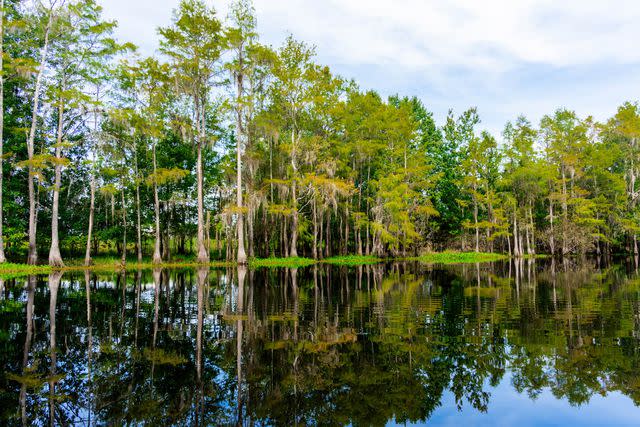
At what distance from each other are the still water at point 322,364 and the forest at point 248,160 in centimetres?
2091

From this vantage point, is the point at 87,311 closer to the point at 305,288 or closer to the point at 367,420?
the point at 305,288

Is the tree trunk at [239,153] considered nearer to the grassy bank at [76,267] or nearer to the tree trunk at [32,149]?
the grassy bank at [76,267]

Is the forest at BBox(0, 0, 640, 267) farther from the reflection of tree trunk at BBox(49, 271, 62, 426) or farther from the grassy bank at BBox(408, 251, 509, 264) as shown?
the reflection of tree trunk at BBox(49, 271, 62, 426)

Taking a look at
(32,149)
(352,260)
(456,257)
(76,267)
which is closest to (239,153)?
(32,149)

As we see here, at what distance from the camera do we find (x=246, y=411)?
4.45 metres

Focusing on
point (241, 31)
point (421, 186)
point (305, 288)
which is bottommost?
point (305, 288)

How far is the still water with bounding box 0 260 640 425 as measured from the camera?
4.48 meters

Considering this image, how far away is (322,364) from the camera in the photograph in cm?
606

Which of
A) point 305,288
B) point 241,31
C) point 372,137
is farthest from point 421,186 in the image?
point 305,288

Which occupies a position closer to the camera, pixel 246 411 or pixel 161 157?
pixel 246 411

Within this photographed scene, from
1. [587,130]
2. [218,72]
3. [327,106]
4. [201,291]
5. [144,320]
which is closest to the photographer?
[144,320]

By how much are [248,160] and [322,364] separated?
2937cm

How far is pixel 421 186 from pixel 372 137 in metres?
7.75

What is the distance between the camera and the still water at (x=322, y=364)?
14.7ft
